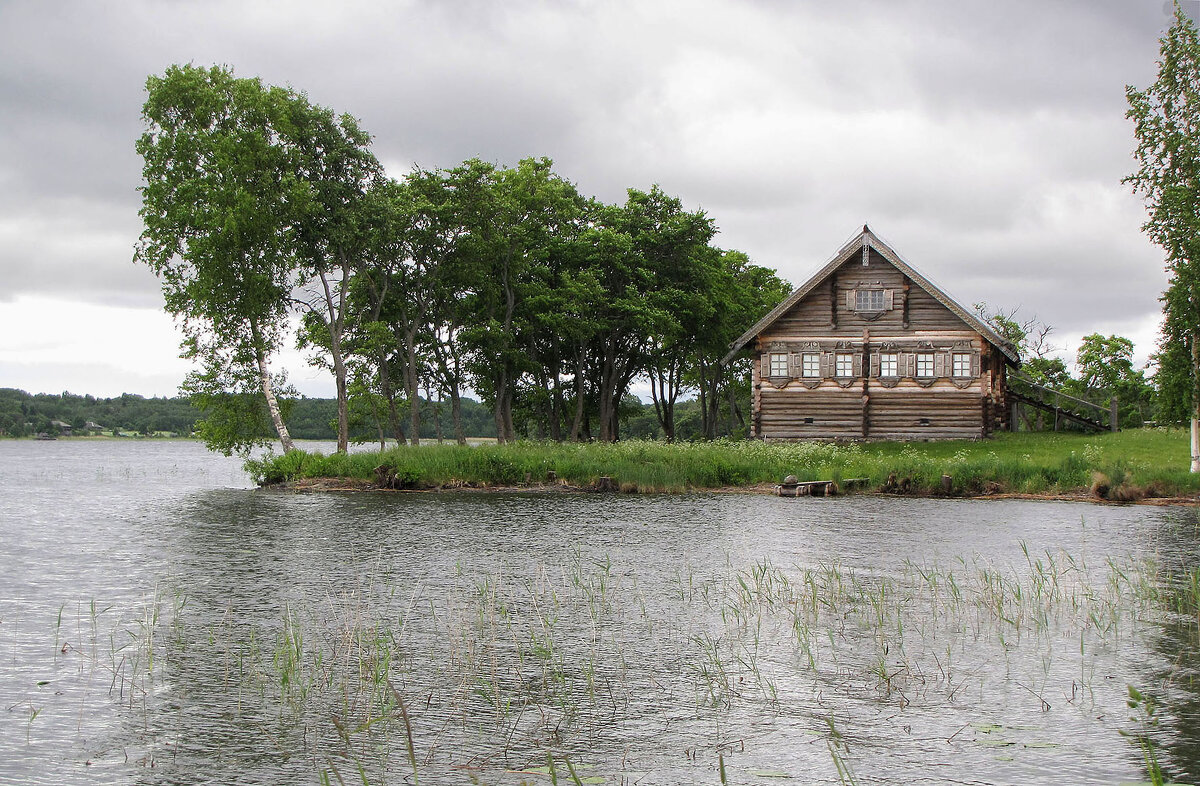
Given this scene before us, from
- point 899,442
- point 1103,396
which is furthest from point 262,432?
point 1103,396

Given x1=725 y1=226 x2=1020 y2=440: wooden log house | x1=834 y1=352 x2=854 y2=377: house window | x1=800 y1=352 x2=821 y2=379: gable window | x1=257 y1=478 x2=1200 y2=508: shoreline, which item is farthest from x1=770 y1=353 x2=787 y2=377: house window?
x1=257 y1=478 x2=1200 y2=508: shoreline

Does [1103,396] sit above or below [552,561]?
above

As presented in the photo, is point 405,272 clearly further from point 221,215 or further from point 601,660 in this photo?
point 601,660

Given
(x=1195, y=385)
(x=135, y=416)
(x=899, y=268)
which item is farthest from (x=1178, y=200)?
(x=135, y=416)

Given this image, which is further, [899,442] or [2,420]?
[2,420]

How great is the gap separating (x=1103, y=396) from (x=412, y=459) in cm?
5474

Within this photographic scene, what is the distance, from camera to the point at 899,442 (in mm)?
46844

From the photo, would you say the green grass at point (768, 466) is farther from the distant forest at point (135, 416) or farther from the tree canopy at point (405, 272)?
the distant forest at point (135, 416)

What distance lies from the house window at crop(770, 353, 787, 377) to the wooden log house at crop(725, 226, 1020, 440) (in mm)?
47

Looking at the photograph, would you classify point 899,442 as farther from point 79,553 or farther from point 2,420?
point 2,420

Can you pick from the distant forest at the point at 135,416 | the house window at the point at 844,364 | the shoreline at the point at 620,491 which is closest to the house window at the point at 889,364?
the house window at the point at 844,364

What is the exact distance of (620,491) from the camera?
3703cm

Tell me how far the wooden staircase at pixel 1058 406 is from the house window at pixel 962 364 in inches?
266

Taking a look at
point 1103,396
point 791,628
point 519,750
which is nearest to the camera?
point 519,750
